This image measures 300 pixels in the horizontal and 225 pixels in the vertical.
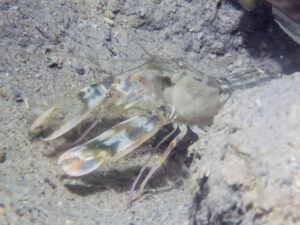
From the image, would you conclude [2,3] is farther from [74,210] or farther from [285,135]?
[285,135]

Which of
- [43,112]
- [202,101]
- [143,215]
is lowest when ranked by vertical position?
[143,215]

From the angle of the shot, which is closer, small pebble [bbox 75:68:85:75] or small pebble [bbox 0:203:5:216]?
small pebble [bbox 0:203:5:216]

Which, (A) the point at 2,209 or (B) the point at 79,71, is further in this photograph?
(B) the point at 79,71

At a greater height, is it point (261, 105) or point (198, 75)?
point (261, 105)

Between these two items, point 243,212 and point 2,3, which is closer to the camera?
point 243,212

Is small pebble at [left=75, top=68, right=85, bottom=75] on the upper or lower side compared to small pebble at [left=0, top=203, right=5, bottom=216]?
upper

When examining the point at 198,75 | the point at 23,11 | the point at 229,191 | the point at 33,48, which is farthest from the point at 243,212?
the point at 23,11

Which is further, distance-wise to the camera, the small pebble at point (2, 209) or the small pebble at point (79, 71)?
the small pebble at point (79, 71)

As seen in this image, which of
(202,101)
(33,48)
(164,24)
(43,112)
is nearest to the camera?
(43,112)

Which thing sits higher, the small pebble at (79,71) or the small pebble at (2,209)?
the small pebble at (79,71)

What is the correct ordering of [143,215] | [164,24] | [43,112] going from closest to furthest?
[143,215] < [43,112] < [164,24]

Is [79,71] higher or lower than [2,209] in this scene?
higher
